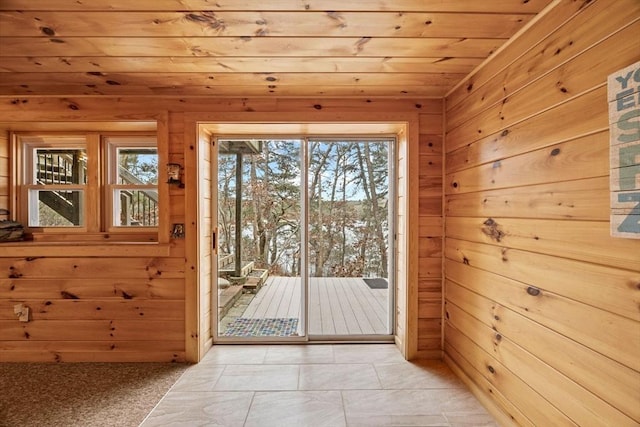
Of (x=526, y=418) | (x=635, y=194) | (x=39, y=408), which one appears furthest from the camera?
(x=39, y=408)

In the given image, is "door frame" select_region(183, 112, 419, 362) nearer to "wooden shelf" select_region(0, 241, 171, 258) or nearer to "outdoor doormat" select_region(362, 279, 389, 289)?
"wooden shelf" select_region(0, 241, 171, 258)

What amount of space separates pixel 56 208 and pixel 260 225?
1.77 metres

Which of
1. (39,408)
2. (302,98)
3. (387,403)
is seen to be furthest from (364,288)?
(39,408)

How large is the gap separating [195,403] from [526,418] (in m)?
1.93

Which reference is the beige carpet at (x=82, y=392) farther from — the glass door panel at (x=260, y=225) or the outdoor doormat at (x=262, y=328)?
the glass door panel at (x=260, y=225)

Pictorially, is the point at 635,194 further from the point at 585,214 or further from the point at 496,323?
the point at 496,323

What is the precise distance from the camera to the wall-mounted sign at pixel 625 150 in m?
1.01

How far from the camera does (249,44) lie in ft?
5.58

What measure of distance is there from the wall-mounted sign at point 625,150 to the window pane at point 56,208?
11.5 ft

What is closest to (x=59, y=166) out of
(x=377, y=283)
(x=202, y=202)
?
(x=202, y=202)

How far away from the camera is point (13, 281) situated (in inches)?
97.0

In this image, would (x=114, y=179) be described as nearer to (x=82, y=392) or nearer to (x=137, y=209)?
(x=137, y=209)

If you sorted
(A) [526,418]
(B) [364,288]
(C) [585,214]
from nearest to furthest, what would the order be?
(C) [585,214]
(A) [526,418]
(B) [364,288]

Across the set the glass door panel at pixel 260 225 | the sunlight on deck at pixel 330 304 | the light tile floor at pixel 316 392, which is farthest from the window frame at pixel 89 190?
the light tile floor at pixel 316 392
